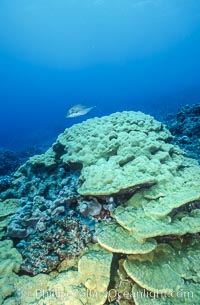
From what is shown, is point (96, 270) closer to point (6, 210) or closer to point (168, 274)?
point (168, 274)

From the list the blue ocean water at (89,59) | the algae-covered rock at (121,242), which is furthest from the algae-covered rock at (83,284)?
the blue ocean water at (89,59)

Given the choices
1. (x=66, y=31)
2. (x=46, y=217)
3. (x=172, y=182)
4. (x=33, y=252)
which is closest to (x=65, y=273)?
(x=33, y=252)

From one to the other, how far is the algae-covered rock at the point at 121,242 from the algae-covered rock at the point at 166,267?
0.19 metres

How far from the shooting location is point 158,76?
13338 centimetres

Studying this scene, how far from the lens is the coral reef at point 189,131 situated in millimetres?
6941

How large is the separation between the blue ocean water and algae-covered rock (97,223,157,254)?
3176 inches

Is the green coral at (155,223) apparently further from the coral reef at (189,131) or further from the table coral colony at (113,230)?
the coral reef at (189,131)

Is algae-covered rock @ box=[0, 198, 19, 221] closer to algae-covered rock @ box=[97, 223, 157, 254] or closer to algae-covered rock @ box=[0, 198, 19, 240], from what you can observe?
algae-covered rock @ box=[0, 198, 19, 240]

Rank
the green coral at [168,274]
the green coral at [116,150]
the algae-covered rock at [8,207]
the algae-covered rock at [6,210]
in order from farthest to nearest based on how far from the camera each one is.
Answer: the algae-covered rock at [8,207], the algae-covered rock at [6,210], the green coral at [116,150], the green coral at [168,274]

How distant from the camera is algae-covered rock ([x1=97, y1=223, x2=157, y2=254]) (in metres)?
3.40

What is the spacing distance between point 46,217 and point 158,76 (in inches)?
5453

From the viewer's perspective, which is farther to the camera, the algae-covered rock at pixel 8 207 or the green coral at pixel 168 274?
the algae-covered rock at pixel 8 207

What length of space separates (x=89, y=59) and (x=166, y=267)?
158133 mm

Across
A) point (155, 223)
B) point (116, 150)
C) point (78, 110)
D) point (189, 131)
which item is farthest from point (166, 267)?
point (78, 110)
